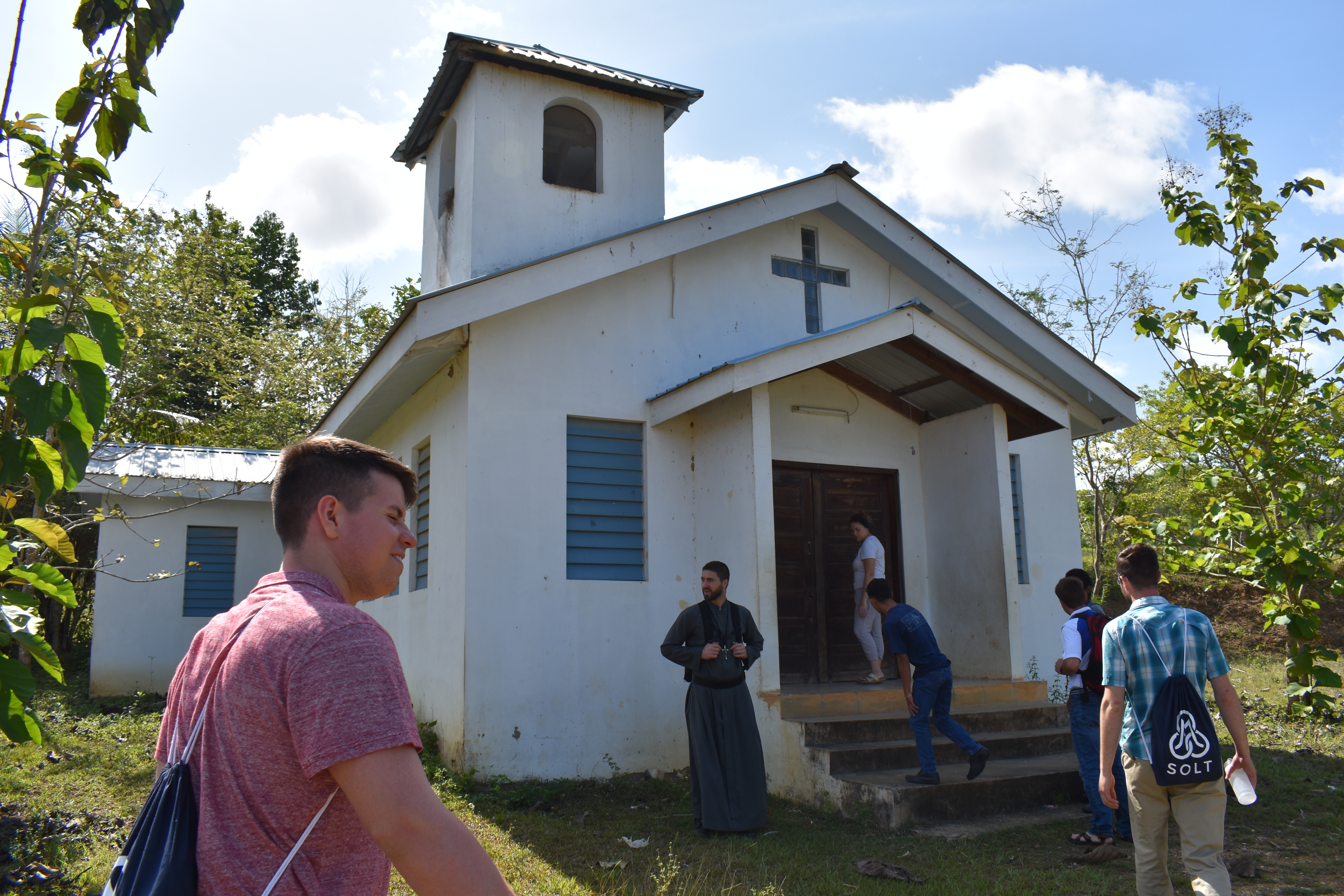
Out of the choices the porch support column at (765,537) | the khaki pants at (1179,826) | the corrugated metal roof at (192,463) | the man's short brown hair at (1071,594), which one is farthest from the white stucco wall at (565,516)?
the corrugated metal roof at (192,463)

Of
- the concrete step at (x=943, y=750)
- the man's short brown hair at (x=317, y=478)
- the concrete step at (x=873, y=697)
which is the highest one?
the man's short brown hair at (x=317, y=478)

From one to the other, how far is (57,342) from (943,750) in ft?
23.9

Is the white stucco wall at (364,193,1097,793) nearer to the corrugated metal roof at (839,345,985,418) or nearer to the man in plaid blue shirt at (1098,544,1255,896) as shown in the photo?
the corrugated metal roof at (839,345,985,418)

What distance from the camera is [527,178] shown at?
34.1 feet

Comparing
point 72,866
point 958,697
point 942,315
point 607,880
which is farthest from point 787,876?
point 942,315

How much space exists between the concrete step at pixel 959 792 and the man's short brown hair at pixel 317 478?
5.77m

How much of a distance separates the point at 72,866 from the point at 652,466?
18.3ft

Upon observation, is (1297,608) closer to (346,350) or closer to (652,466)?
(652,466)

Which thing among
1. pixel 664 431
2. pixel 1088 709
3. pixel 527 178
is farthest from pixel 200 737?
pixel 527 178

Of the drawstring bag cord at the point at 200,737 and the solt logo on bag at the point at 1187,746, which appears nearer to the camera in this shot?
the drawstring bag cord at the point at 200,737

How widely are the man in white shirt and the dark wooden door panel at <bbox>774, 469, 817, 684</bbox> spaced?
356 centimetres

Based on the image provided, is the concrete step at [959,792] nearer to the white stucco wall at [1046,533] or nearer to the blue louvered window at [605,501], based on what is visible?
the blue louvered window at [605,501]

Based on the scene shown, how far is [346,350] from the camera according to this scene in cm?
2645

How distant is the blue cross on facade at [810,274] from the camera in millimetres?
10547
